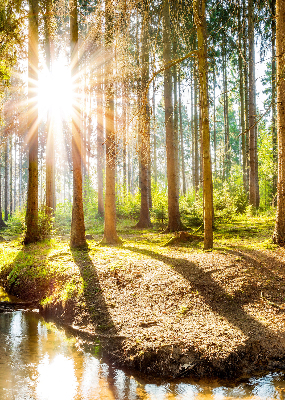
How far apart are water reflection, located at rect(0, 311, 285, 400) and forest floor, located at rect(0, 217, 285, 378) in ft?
0.82

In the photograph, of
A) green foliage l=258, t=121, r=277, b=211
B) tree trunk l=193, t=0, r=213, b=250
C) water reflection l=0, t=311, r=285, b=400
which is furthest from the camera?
green foliage l=258, t=121, r=277, b=211

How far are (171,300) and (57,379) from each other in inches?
95.8

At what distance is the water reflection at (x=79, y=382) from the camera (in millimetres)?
3709

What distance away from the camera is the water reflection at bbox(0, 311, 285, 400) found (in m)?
3.71

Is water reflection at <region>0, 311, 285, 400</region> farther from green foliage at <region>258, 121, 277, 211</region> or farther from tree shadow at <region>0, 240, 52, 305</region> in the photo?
green foliage at <region>258, 121, 277, 211</region>

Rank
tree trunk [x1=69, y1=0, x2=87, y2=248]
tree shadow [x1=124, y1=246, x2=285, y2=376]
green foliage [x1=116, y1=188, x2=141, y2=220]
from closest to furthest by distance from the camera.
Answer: tree shadow [x1=124, y1=246, x2=285, y2=376], tree trunk [x1=69, y1=0, x2=87, y2=248], green foliage [x1=116, y1=188, x2=141, y2=220]

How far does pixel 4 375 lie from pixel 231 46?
17.4 metres

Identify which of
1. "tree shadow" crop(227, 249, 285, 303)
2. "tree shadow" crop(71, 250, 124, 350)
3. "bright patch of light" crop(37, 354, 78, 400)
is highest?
"tree shadow" crop(227, 249, 285, 303)

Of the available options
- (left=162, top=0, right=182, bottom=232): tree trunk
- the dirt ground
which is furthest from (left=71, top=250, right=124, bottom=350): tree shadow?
(left=162, top=0, right=182, bottom=232): tree trunk

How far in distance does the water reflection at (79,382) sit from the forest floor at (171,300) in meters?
0.25

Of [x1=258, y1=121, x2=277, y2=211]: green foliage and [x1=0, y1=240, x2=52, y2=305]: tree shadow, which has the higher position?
[x1=258, y1=121, x2=277, y2=211]: green foliage

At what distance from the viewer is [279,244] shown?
7.83 m

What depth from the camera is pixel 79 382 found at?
13.4 ft

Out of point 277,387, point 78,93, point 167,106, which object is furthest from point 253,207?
point 277,387
